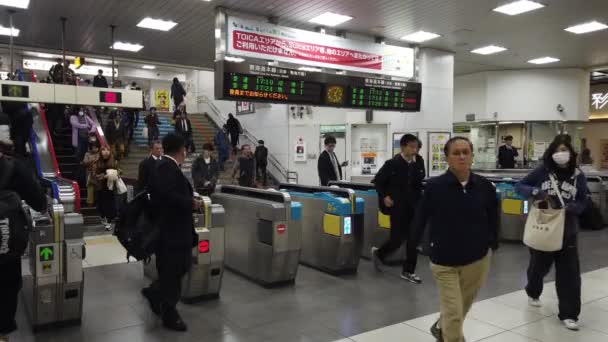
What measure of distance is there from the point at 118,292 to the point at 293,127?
10.5 m

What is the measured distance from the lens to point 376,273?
577 cm

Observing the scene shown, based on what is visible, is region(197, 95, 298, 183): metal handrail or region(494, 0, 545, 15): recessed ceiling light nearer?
region(494, 0, 545, 15): recessed ceiling light

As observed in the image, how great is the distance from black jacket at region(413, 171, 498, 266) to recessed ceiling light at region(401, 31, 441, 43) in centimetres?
669

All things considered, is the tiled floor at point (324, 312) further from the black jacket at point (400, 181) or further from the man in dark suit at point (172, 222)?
the black jacket at point (400, 181)

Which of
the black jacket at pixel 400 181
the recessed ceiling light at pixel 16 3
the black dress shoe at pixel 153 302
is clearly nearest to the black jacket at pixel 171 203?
the black dress shoe at pixel 153 302

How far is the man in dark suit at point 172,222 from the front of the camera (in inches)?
145

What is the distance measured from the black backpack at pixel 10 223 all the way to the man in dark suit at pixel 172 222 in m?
0.94

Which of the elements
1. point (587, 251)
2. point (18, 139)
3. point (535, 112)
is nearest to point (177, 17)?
point (18, 139)

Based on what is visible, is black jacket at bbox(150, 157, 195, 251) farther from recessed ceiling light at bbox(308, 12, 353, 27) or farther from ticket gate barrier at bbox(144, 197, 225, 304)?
recessed ceiling light at bbox(308, 12, 353, 27)

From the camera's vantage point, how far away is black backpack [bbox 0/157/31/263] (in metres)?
2.97

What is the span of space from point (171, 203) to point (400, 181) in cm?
273

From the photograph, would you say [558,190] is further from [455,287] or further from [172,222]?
[172,222]

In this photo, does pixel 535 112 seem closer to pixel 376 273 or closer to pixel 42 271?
pixel 376 273

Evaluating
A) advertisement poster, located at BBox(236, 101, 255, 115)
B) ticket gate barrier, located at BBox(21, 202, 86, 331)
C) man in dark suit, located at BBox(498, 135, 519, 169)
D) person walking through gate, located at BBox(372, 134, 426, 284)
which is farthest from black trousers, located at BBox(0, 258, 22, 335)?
advertisement poster, located at BBox(236, 101, 255, 115)
